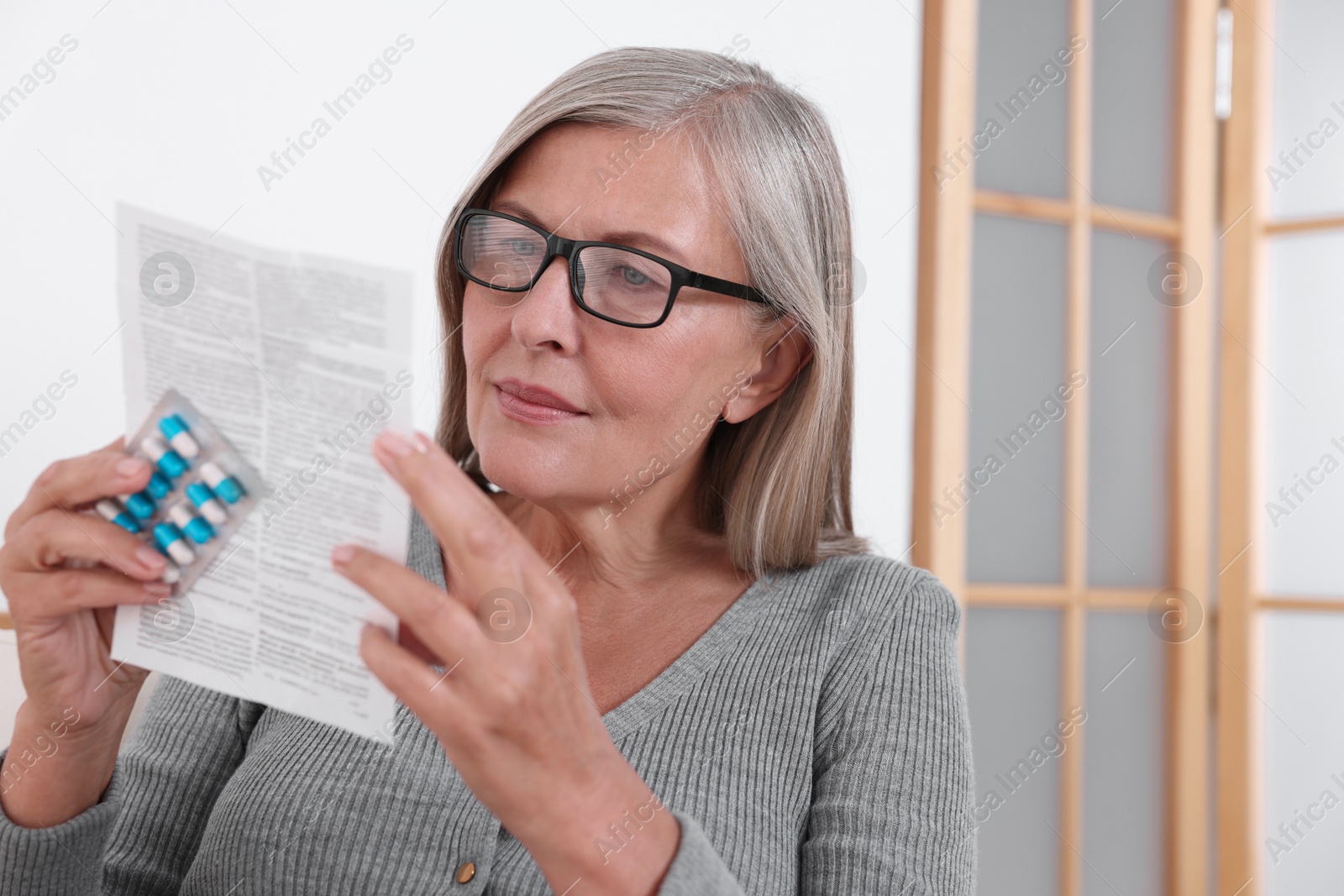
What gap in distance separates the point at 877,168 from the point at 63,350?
1.45 metres

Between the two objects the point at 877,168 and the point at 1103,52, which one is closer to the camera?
the point at 877,168

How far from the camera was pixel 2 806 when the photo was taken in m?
0.91

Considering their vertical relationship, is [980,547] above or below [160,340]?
below

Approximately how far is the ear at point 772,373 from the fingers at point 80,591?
669mm

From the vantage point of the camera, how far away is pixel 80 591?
821 mm

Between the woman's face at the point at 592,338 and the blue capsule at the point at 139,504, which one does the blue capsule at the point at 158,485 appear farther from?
the woman's face at the point at 592,338

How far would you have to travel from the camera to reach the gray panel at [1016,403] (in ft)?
7.19

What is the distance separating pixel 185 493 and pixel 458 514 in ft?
0.85

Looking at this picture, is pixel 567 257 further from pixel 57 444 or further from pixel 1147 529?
pixel 1147 529

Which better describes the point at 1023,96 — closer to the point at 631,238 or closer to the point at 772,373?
the point at 772,373

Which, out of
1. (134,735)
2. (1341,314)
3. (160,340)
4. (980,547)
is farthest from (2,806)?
(1341,314)

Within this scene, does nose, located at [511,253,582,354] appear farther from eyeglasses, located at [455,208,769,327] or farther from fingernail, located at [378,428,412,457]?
Result: fingernail, located at [378,428,412,457]

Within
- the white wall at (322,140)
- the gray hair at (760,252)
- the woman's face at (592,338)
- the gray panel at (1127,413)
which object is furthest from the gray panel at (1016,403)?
the woman's face at (592,338)

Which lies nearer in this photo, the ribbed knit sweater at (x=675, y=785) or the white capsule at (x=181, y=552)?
the white capsule at (x=181, y=552)
